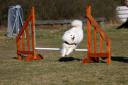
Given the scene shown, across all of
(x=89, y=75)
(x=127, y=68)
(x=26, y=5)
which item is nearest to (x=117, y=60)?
(x=127, y=68)

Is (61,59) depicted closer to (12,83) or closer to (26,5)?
(12,83)

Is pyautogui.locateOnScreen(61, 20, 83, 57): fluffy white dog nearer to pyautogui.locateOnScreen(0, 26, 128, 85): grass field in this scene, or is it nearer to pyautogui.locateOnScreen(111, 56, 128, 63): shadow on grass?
pyautogui.locateOnScreen(0, 26, 128, 85): grass field

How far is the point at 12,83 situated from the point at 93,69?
221 centimetres

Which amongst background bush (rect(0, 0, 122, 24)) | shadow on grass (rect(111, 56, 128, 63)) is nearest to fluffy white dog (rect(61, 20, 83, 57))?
shadow on grass (rect(111, 56, 128, 63))

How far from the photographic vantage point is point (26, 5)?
96.2ft

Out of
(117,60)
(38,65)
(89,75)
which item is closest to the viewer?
(89,75)

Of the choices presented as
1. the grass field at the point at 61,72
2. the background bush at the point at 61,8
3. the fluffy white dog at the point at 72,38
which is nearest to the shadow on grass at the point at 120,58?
the grass field at the point at 61,72

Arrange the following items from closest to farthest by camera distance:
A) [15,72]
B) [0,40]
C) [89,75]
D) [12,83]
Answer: [12,83], [89,75], [15,72], [0,40]

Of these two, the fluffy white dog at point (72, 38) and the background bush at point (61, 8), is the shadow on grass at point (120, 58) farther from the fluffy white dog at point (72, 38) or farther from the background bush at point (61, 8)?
the background bush at point (61, 8)

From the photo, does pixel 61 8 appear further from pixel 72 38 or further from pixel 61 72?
pixel 61 72

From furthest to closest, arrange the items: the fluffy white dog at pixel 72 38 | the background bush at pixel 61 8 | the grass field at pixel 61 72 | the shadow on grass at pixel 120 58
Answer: the background bush at pixel 61 8
the shadow on grass at pixel 120 58
the fluffy white dog at pixel 72 38
the grass field at pixel 61 72

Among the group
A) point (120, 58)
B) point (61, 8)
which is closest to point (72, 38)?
point (120, 58)

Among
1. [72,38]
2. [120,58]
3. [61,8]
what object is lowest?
[120,58]

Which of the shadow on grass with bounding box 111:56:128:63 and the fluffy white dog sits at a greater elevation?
the fluffy white dog
